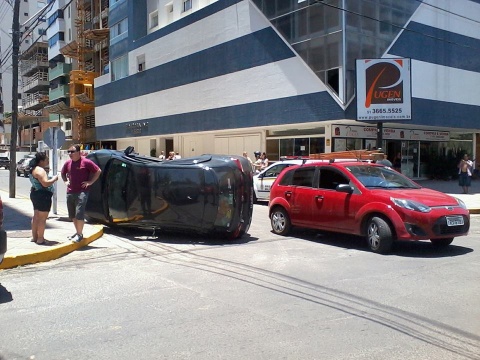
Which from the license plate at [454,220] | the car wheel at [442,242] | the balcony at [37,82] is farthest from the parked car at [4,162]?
the license plate at [454,220]

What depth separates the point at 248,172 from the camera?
32.2 feet

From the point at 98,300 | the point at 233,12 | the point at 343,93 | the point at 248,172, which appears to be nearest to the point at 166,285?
the point at 98,300

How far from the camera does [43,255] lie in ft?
25.9

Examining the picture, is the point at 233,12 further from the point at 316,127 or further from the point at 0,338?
the point at 0,338

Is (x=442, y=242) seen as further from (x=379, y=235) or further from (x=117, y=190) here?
(x=117, y=190)

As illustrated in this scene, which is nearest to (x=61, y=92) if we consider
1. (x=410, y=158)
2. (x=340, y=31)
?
(x=410, y=158)

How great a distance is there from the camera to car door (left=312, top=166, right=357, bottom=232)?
30.1 ft

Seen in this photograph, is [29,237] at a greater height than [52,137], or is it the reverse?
[52,137]

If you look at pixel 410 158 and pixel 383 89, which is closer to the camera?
pixel 383 89

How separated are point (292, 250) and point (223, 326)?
431 centimetres

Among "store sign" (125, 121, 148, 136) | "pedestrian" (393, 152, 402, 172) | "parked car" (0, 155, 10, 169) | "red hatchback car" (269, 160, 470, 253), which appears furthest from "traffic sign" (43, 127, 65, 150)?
"parked car" (0, 155, 10, 169)

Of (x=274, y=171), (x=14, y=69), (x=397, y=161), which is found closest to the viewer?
(x=274, y=171)

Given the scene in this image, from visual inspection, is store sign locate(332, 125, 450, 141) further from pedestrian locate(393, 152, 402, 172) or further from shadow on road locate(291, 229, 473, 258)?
shadow on road locate(291, 229, 473, 258)

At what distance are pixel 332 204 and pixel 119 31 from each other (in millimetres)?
37900
